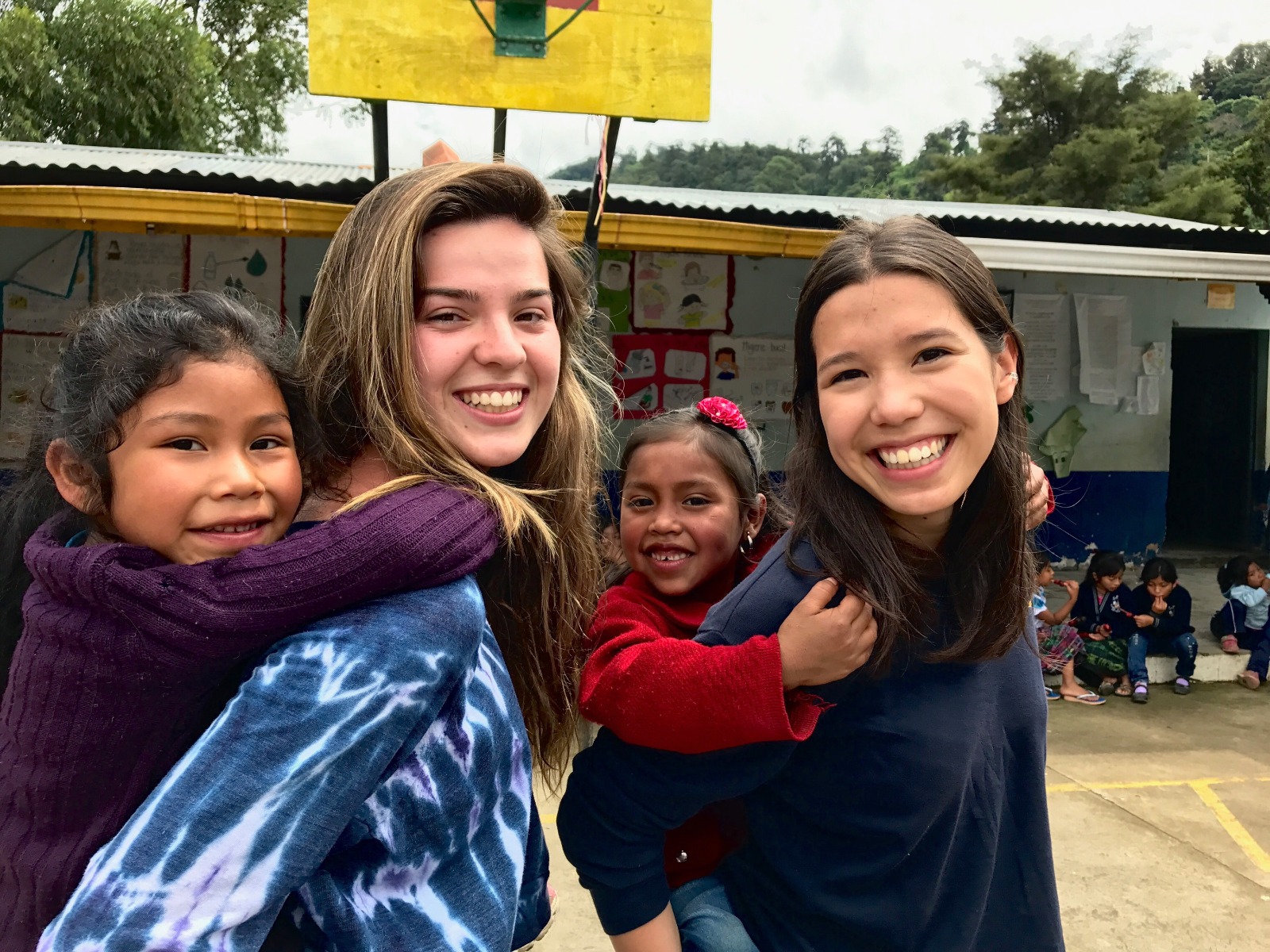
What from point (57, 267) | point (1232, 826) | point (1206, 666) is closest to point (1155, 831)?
point (1232, 826)

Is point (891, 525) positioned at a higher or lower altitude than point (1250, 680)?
higher

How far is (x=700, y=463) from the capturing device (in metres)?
1.88

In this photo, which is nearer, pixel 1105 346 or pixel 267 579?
pixel 267 579

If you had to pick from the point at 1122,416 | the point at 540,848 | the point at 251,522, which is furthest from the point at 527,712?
the point at 1122,416

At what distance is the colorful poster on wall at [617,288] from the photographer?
644cm

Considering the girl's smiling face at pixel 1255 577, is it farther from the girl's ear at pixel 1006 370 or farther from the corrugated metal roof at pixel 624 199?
the girl's ear at pixel 1006 370

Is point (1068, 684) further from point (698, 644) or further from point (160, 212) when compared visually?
point (160, 212)

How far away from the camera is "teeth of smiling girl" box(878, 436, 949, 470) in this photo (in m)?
1.24

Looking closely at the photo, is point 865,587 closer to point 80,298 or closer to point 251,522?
point 251,522

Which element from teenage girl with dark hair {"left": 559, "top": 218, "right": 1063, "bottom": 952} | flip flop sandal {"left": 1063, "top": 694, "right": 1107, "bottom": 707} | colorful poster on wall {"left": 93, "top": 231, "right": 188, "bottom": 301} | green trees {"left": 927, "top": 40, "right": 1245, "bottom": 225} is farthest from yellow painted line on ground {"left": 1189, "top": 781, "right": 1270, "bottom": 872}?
green trees {"left": 927, "top": 40, "right": 1245, "bottom": 225}

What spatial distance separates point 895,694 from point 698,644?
10.8 inches

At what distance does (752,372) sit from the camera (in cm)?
685

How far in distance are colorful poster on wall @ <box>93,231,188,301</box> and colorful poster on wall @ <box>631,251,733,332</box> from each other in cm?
293

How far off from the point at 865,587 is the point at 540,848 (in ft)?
1.89
